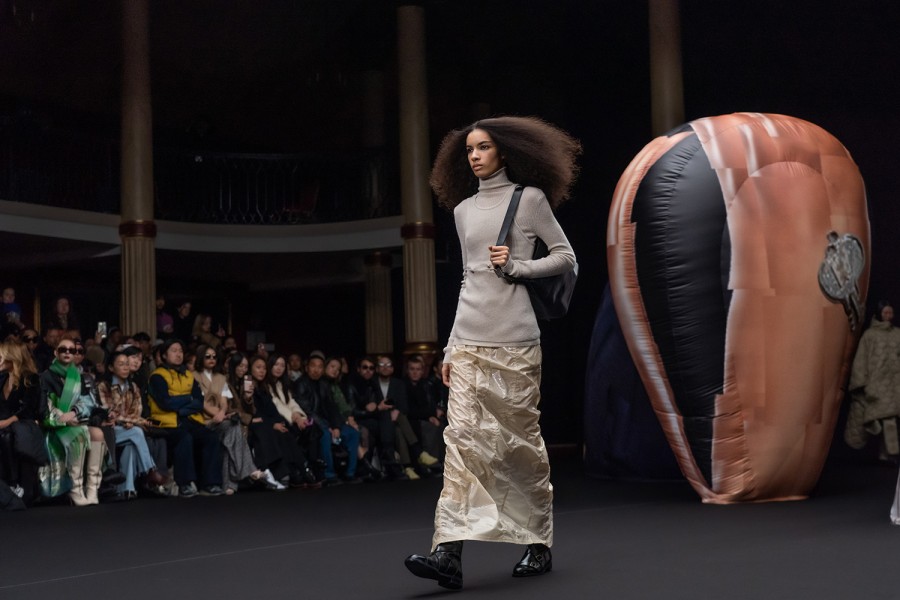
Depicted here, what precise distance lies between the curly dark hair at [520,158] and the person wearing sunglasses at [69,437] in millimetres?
4450

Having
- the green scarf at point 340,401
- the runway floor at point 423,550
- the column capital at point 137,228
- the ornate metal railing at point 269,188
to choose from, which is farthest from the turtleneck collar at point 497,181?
the ornate metal railing at point 269,188

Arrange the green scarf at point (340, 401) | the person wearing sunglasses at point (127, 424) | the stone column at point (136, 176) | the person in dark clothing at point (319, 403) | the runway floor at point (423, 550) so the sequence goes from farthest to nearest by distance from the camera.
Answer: the stone column at point (136, 176), the green scarf at point (340, 401), the person in dark clothing at point (319, 403), the person wearing sunglasses at point (127, 424), the runway floor at point (423, 550)

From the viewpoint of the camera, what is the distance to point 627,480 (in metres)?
8.02

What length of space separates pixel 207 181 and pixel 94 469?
6.86 m

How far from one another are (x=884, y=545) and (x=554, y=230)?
1.69m

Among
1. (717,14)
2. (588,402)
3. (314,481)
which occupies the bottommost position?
(314,481)

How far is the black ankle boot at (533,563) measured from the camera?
3.46 metres

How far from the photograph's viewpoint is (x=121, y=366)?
25.9 feet

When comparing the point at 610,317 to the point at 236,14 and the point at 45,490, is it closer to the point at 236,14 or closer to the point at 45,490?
the point at 45,490

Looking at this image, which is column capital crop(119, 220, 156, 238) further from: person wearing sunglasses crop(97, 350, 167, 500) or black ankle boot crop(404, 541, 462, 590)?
black ankle boot crop(404, 541, 462, 590)

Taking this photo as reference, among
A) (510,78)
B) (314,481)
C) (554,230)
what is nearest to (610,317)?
(314,481)

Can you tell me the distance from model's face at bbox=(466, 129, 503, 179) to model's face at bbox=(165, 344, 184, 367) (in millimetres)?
5028

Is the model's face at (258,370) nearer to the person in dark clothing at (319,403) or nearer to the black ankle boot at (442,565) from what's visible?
the person in dark clothing at (319,403)

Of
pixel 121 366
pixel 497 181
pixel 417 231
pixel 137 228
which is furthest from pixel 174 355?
pixel 497 181
